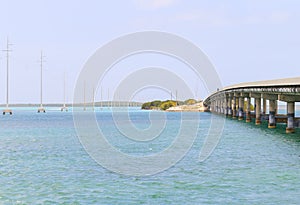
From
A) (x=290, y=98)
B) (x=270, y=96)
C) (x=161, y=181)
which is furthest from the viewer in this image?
(x=270, y=96)

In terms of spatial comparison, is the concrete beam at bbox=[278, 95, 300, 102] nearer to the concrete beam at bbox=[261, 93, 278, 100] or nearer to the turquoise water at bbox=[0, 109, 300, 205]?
the concrete beam at bbox=[261, 93, 278, 100]

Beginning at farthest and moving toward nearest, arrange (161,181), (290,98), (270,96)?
(270,96), (290,98), (161,181)

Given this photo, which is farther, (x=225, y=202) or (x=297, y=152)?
(x=297, y=152)

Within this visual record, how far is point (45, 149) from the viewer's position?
2053 inches

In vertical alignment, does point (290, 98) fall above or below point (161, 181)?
above

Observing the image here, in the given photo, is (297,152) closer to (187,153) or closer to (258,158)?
(258,158)

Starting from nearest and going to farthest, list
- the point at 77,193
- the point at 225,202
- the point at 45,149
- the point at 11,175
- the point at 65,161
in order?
1. the point at 225,202
2. the point at 77,193
3. the point at 11,175
4. the point at 65,161
5. the point at 45,149

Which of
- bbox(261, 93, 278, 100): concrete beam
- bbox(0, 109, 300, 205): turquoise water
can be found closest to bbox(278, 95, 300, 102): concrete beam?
bbox(261, 93, 278, 100): concrete beam

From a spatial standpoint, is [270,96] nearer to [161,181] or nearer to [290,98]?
[290,98]

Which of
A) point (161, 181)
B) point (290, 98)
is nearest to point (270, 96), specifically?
point (290, 98)

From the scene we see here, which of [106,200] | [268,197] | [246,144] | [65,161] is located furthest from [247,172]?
[246,144]

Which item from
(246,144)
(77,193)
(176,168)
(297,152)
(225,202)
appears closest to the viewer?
(225,202)

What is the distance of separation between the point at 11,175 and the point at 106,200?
1125 centimetres

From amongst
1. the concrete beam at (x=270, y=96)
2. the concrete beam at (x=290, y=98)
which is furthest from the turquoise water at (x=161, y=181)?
the concrete beam at (x=270, y=96)
